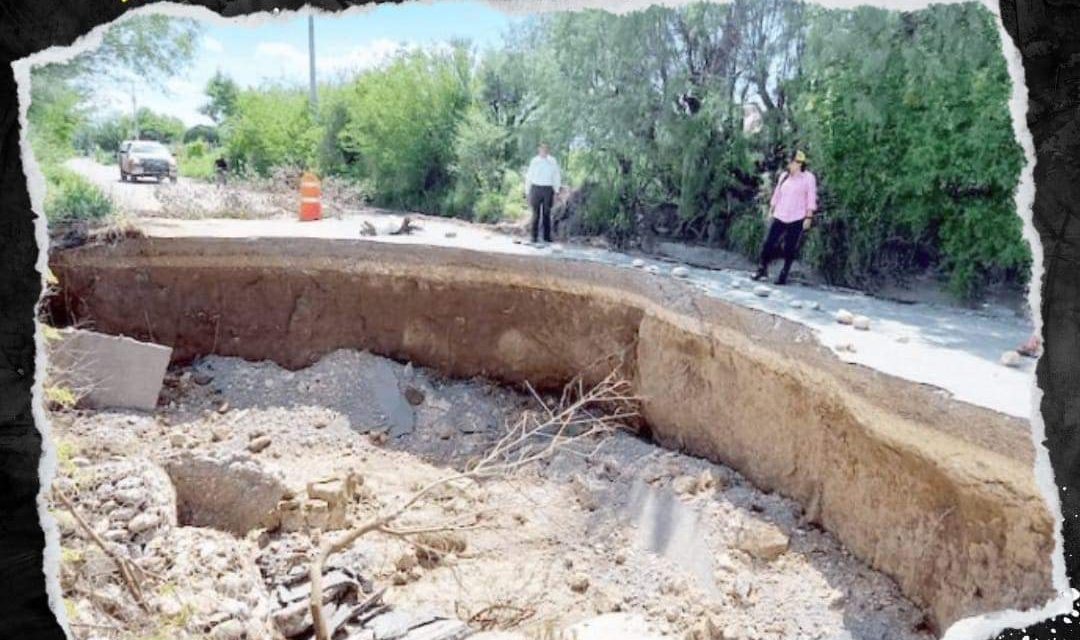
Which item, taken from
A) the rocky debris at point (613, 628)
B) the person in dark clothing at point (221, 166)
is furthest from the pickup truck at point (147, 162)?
the rocky debris at point (613, 628)

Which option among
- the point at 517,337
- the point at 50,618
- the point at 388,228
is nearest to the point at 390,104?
the point at 388,228

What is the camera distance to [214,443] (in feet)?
19.2

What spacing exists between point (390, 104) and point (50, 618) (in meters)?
9.91

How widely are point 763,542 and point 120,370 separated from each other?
15.9 ft

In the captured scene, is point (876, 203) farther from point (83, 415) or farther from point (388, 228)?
point (83, 415)

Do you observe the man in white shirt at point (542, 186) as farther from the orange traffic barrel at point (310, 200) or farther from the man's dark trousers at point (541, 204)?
the orange traffic barrel at point (310, 200)

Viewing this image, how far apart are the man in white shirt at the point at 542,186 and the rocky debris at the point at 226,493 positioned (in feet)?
12.7

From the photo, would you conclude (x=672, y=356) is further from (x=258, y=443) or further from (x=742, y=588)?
(x=258, y=443)

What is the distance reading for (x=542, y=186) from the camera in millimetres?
7621

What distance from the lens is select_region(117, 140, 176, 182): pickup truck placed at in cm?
699

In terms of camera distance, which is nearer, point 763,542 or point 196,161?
point 763,542

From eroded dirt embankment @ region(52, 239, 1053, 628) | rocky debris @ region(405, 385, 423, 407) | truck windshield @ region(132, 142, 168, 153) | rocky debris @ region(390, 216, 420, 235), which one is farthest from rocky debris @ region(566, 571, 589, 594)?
truck windshield @ region(132, 142, 168, 153)

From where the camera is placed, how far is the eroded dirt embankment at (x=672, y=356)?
10.6ft

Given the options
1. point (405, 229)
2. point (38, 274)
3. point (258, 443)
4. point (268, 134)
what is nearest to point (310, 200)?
point (405, 229)
